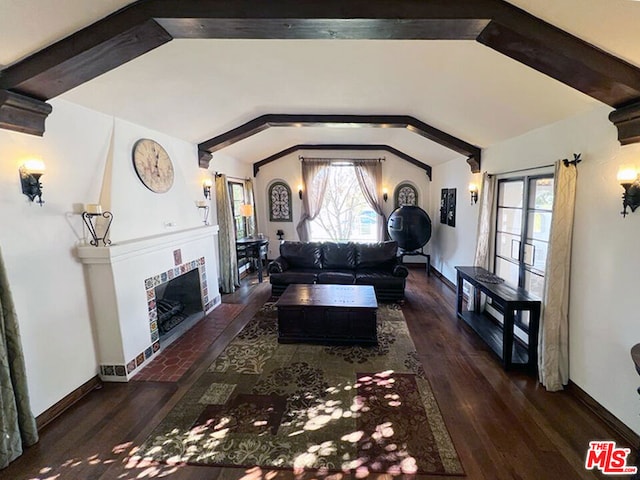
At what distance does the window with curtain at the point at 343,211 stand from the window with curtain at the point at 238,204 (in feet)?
6.16

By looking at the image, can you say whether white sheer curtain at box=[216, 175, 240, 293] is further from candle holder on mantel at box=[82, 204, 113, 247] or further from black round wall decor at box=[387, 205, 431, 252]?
black round wall decor at box=[387, 205, 431, 252]

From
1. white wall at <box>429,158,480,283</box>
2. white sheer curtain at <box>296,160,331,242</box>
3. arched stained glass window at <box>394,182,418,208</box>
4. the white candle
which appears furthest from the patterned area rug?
arched stained glass window at <box>394,182,418,208</box>

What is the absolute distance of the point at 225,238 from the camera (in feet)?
18.4

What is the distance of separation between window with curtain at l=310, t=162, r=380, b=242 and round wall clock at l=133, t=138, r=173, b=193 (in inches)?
171

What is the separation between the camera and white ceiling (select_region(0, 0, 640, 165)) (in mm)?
1734

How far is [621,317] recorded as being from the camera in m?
2.26

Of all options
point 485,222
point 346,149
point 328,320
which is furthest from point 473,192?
point 346,149

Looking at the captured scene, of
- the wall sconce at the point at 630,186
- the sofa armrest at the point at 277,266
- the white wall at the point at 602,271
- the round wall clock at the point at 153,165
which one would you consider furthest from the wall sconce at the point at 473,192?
the round wall clock at the point at 153,165

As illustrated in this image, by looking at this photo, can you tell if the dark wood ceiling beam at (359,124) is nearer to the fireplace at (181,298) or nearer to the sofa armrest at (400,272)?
the sofa armrest at (400,272)

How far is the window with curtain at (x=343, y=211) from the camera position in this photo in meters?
7.89

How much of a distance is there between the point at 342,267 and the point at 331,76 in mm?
3407

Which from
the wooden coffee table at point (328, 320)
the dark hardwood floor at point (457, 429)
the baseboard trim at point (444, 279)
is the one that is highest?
the wooden coffee table at point (328, 320)

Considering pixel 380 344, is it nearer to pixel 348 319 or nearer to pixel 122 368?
pixel 348 319

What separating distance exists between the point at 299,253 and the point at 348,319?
2341 mm
